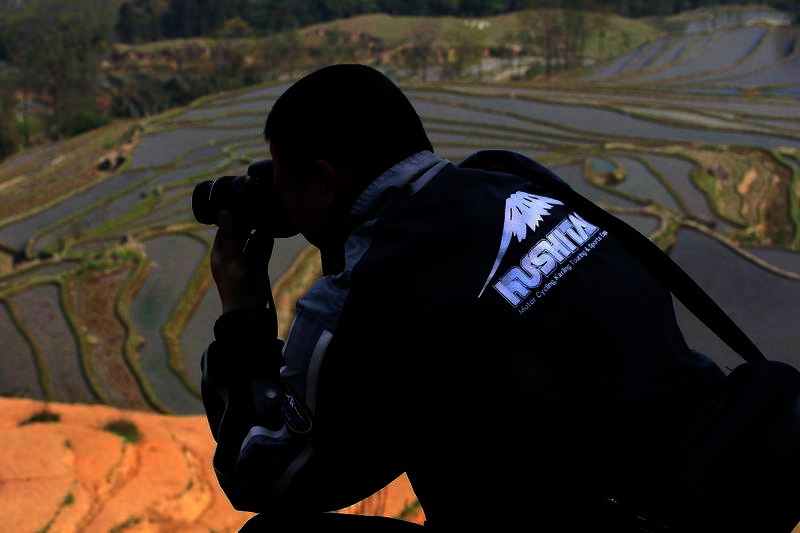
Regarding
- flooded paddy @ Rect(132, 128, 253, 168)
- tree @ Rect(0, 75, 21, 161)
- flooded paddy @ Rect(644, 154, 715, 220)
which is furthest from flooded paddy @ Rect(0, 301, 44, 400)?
tree @ Rect(0, 75, 21, 161)

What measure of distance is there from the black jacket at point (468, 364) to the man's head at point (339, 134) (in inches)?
1.9

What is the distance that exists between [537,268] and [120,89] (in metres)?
38.5

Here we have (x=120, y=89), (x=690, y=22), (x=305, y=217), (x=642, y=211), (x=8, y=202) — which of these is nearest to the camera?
(x=305, y=217)

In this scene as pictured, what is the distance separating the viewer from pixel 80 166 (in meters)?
22.0

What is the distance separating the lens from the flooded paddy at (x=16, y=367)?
9969mm

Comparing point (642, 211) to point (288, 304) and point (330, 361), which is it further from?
point (330, 361)

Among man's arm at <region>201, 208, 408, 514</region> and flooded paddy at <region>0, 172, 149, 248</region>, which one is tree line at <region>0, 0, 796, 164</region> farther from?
man's arm at <region>201, 208, 408, 514</region>

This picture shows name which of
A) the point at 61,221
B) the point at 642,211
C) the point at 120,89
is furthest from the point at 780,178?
the point at 120,89

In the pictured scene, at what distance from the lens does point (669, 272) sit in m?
1.69

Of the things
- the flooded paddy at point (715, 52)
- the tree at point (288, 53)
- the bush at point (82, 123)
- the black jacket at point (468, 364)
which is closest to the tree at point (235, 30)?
the tree at point (288, 53)

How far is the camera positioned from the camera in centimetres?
185

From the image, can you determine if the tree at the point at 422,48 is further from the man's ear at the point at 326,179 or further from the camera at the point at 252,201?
the man's ear at the point at 326,179

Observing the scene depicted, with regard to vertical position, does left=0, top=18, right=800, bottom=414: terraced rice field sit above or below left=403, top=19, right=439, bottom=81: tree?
above

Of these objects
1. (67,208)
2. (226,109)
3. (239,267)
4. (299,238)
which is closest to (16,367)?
(299,238)
